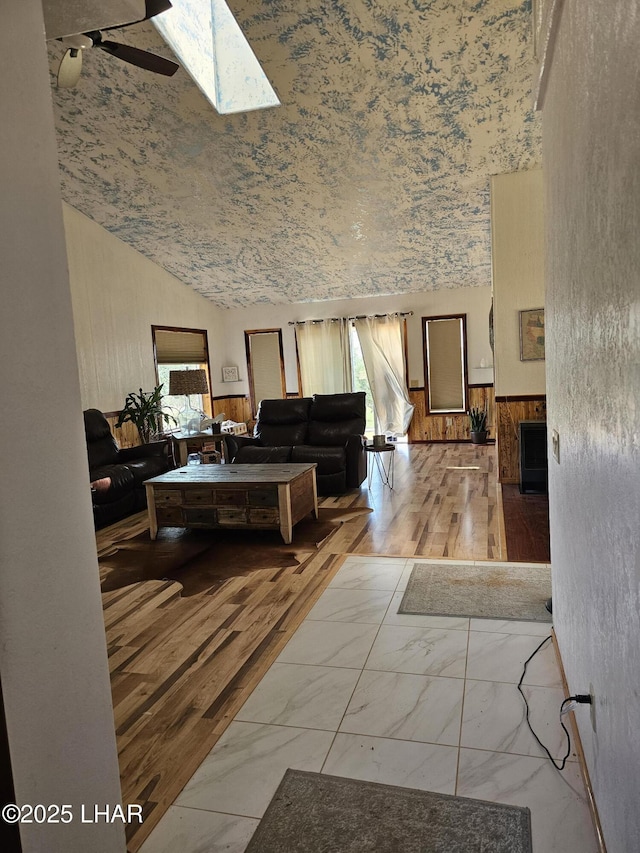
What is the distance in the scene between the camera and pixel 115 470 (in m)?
5.53

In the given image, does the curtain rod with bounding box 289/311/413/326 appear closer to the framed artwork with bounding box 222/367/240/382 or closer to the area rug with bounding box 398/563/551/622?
the framed artwork with bounding box 222/367/240/382

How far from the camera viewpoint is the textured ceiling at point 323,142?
4.09 m

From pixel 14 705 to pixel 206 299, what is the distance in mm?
8849

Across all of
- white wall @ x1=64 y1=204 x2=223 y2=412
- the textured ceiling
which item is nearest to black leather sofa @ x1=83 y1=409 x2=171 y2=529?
white wall @ x1=64 y1=204 x2=223 y2=412

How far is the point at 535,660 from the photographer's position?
2.54 meters

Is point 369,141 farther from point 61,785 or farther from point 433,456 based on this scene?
point 61,785

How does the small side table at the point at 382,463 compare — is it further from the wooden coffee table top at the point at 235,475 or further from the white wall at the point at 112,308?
the white wall at the point at 112,308

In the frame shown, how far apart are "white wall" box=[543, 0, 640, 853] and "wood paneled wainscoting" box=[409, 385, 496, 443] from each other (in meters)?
7.23

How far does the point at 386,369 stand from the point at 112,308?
14.3 feet

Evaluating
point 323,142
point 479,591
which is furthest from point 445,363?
point 479,591

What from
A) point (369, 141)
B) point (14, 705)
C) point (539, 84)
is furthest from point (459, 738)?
point (369, 141)

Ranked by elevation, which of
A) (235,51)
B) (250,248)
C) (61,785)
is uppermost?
(235,51)

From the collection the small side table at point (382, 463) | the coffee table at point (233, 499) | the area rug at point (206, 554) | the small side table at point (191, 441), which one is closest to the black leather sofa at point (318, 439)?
the small side table at point (382, 463)

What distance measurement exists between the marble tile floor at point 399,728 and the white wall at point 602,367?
212mm
